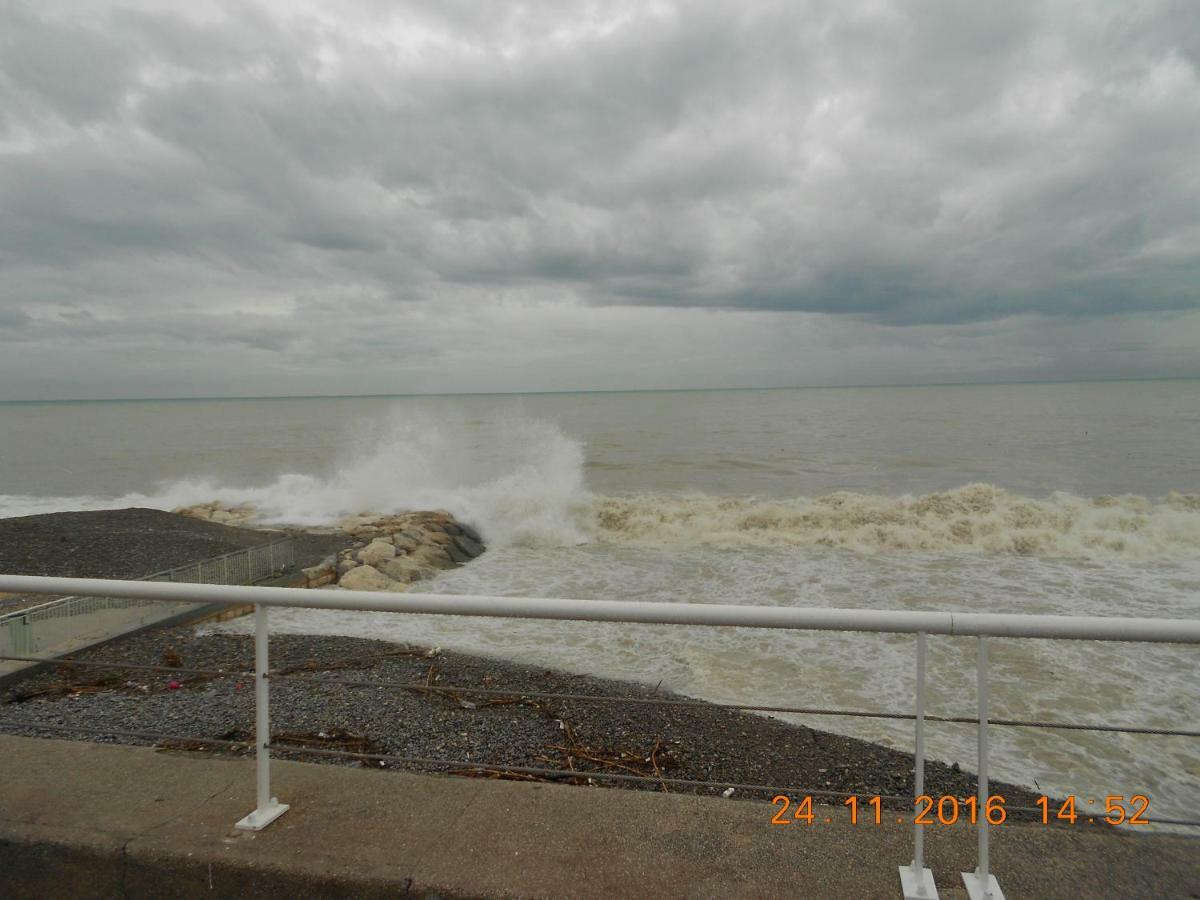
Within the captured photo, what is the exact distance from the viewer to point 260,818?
8.04ft

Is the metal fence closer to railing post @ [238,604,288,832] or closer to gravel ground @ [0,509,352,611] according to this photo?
railing post @ [238,604,288,832]

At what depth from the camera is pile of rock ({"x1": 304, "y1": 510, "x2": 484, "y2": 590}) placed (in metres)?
12.9

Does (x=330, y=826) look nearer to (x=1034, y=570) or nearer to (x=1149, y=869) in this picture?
(x=1149, y=869)

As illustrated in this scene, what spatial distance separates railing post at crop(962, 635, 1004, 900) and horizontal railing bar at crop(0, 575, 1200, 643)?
12 centimetres

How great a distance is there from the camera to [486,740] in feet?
18.8

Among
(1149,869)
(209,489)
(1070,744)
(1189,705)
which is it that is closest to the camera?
(1149,869)

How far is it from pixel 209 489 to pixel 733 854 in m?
30.4

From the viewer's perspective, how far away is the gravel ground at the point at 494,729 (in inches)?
215

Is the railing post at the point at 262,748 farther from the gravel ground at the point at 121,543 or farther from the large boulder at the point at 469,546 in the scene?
the large boulder at the point at 469,546

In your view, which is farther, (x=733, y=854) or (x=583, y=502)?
(x=583, y=502)

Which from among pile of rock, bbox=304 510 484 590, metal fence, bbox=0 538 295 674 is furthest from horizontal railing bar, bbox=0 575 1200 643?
pile of rock, bbox=304 510 484 590

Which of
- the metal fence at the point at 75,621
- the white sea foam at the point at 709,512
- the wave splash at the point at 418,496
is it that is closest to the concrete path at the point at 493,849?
the metal fence at the point at 75,621

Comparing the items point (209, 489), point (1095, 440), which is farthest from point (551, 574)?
point (1095, 440)

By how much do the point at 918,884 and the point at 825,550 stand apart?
1553cm
